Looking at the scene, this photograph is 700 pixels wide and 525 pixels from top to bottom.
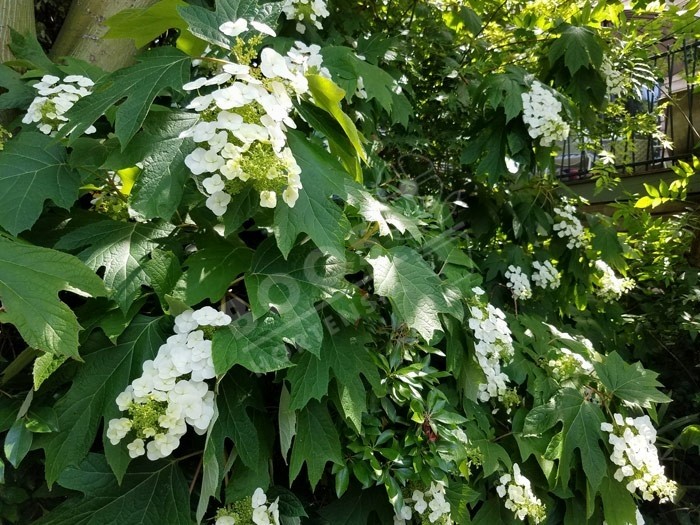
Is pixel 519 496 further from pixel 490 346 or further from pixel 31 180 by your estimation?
pixel 31 180

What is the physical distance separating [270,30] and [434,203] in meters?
1.05

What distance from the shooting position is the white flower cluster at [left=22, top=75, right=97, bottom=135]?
134cm

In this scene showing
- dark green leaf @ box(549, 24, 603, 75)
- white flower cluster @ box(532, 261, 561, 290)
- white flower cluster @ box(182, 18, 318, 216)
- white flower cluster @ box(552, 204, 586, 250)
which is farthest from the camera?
white flower cluster @ box(552, 204, 586, 250)

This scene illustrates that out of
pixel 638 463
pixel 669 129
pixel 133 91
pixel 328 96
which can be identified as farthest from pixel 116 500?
pixel 669 129

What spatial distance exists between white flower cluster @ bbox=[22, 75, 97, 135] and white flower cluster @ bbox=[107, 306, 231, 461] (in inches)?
27.9

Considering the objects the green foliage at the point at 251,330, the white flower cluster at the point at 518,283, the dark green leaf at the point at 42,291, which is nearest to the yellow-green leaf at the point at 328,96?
the green foliage at the point at 251,330

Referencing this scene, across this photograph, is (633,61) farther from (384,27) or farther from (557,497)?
(557,497)

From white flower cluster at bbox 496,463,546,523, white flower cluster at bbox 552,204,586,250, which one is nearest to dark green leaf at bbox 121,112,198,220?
white flower cluster at bbox 496,463,546,523

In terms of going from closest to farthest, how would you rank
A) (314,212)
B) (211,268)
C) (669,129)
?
(314,212)
(211,268)
(669,129)

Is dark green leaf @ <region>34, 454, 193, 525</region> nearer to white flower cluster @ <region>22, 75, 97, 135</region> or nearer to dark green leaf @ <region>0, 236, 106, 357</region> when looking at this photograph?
dark green leaf @ <region>0, 236, 106, 357</region>

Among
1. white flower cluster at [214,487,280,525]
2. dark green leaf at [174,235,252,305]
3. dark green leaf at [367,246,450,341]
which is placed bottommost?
white flower cluster at [214,487,280,525]

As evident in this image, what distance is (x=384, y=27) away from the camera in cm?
273

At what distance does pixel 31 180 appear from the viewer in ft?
3.82

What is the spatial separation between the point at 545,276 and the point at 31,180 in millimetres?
2171
